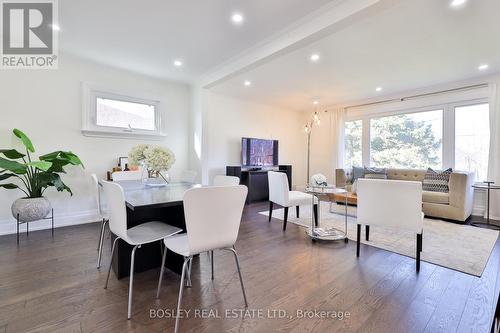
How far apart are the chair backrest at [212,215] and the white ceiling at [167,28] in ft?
6.55

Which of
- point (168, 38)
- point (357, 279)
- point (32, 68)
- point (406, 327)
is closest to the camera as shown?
point (406, 327)

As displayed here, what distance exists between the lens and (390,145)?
18.4 ft

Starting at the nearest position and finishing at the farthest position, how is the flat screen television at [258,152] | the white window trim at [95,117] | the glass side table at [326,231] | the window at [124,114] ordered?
the glass side table at [326,231]
the white window trim at [95,117]
the window at [124,114]
the flat screen television at [258,152]

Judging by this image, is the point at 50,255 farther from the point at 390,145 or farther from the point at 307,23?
the point at 390,145

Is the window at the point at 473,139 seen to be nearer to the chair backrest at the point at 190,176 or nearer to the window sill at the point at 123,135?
the chair backrest at the point at 190,176

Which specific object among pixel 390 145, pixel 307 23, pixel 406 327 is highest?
pixel 307 23

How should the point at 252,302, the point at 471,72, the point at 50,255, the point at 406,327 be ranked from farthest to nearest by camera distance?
the point at 471,72, the point at 50,255, the point at 252,302, the point at 406,327

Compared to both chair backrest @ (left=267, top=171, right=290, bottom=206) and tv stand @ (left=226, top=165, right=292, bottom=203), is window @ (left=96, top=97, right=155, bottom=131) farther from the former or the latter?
chair backrest @ (left=267, top=171, right=290, bottom=206)

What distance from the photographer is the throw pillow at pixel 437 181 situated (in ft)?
13.6

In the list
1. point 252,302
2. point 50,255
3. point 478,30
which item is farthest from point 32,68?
point 478,30

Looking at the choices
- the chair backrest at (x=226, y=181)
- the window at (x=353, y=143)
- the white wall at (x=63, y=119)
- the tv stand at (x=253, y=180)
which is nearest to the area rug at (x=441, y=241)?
the tv stand at (x=253, y=180)

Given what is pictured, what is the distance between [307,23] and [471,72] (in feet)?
12.0

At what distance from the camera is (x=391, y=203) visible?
236 cm

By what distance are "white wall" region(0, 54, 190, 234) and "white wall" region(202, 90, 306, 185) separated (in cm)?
145
